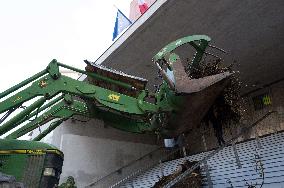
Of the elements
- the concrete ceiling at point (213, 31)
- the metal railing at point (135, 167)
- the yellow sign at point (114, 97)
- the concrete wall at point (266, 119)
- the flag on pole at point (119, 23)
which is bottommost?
the metal railing at point (135, 167)

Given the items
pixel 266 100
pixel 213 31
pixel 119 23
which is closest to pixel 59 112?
pixel 213 31

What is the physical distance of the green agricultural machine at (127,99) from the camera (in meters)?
6.25

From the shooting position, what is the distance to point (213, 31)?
1255 cm

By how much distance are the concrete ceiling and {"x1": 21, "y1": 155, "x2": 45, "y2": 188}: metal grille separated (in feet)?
23.4

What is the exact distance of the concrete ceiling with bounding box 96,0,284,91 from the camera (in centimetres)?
1130

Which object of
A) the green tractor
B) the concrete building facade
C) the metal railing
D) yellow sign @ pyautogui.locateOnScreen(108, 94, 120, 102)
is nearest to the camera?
the green tractor

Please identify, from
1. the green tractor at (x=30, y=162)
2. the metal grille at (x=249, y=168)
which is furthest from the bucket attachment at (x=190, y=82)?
the green tractor at (x=30, y=162)

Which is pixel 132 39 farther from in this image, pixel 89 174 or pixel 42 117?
pixel 89 174

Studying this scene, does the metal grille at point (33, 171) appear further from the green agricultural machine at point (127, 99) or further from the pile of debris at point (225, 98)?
the pile of debris at point (225, 98)

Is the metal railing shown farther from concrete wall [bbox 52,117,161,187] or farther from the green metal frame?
the green metal frame

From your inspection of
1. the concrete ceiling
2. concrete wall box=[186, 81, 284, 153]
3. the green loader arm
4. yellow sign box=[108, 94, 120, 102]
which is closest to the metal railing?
concrete wall box=[186, 81, 284, 153]

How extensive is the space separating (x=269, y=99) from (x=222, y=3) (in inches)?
342

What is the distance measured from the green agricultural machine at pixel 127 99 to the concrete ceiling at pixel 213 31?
484 cm

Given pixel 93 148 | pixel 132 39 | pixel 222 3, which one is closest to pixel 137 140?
pixel 93 148
